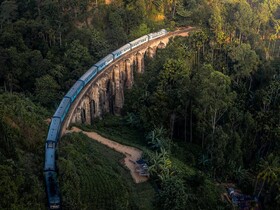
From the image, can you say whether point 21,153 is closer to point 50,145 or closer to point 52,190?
point 50,145

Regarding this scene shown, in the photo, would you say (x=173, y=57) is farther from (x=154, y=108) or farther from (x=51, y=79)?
(x=51, y=79)

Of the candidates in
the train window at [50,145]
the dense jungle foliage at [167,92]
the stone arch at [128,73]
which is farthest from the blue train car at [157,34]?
the train window at [50,145]

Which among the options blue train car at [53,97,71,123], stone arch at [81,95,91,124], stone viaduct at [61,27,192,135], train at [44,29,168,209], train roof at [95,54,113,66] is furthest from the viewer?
train roof at [95,54,113,66]

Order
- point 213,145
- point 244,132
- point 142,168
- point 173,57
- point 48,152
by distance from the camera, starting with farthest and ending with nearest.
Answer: point 173,57, point 244,132, point 213,145, point 142,168, point 48,152

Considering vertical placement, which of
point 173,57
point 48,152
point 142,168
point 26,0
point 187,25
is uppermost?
point 26,0

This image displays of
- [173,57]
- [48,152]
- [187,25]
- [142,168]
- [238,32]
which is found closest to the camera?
[48,152]

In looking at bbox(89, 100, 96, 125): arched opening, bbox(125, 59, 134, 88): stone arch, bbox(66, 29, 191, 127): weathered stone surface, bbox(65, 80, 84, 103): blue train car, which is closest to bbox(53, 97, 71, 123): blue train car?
bbox(66, 29, 191, 127): weathered stone surface

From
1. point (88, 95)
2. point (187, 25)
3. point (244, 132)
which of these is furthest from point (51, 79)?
point (187, 25)

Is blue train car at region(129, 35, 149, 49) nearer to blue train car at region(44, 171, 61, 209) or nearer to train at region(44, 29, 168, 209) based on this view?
train at region(44, 29, 168, 209)

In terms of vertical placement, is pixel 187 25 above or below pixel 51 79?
above
